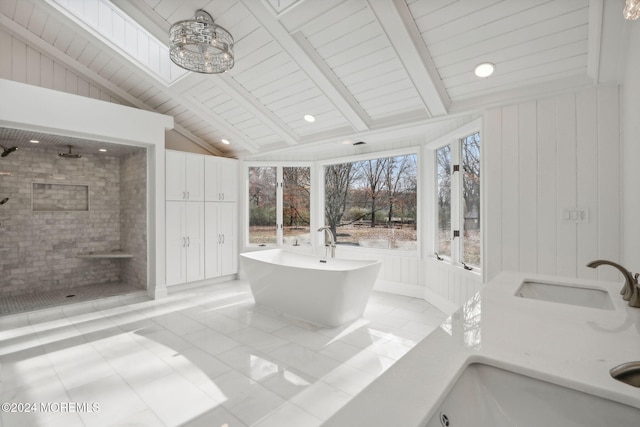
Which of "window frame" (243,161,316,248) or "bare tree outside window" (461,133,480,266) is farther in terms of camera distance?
"window frame" (243,161,316,248)

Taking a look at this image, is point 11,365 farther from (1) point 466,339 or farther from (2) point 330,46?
(2) point 330,46

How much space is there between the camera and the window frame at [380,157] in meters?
4.41

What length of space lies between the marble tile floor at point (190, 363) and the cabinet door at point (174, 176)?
166 centimetres

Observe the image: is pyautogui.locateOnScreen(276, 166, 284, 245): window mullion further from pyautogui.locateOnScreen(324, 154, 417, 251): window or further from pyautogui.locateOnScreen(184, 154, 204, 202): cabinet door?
pyautogui.locateOnScreen(184, 154, 204, 202): cabinet door

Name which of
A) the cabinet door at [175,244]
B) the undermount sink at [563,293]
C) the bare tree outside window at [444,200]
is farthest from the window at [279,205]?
the undermount sink at [563,293]

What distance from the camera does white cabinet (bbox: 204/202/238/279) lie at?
5141mm

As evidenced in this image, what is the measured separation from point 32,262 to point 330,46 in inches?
201

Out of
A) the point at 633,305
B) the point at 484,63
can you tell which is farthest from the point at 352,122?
the point at 633,305

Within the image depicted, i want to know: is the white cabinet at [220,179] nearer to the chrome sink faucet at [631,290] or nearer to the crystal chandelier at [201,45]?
the crystal chandelier at [201,45]

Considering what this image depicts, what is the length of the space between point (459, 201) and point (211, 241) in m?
3.84

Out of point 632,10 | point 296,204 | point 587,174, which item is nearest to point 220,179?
point 296,204

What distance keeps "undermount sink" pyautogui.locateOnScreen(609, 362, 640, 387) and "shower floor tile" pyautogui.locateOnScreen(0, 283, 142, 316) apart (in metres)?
5.11

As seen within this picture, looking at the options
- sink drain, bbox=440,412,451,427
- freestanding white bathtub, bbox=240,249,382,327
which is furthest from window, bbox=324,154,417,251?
sink drain, bbox=440,412,451,427

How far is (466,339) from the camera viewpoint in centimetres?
89
